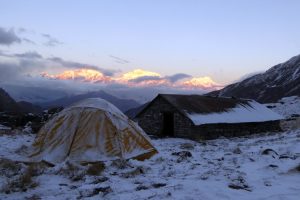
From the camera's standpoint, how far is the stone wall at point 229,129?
27.6 meters

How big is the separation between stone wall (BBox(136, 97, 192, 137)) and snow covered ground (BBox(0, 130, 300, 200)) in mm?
13269

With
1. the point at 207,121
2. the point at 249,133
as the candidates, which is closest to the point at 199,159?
the point at 207,121

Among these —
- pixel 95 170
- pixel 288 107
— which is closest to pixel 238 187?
pixel 95 170

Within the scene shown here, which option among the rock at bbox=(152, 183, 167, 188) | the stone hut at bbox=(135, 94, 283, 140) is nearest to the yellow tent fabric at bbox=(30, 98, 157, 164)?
the rock at bbox=(152, 183, 167, 188)

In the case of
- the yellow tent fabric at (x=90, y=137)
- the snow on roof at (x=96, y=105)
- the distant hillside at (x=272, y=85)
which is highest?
the distant hillside at (x=272, y=85)

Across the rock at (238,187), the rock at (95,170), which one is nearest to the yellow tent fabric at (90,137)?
the rock at (95,170)

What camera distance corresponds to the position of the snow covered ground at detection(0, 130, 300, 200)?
9.16 metres

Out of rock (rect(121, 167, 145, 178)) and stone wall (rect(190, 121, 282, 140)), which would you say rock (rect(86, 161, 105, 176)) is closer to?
rock (rect(121, 167, 145, 178))

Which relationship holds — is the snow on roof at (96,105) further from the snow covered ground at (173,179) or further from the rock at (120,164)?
the rock at (120,164)

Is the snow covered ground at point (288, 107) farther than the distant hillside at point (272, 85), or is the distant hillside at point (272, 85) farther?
the distant hillside at point (272, 85)

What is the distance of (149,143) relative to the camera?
16266 millimetres

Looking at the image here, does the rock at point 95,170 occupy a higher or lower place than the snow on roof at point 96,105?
lower

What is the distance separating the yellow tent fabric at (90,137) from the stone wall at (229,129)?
39.0ft

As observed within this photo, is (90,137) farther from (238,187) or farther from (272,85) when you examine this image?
(272,85)
